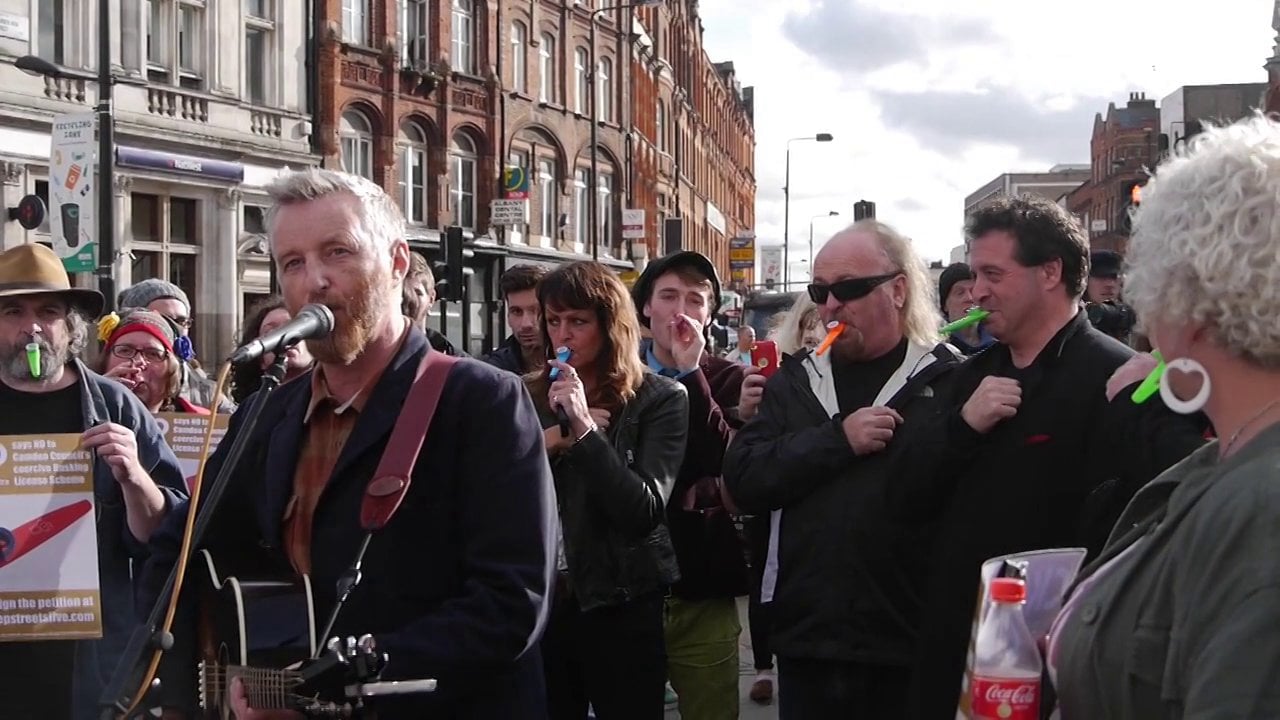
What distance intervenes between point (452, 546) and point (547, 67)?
112 feet

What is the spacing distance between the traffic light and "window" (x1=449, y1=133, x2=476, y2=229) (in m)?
13.4

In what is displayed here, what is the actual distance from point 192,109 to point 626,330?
2170cm

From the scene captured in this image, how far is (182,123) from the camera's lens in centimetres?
2358

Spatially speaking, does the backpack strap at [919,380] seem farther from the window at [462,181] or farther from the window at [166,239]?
the window at [462,181]

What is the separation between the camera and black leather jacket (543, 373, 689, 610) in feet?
13.2

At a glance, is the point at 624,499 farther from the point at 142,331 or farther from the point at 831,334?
the point at 142,331

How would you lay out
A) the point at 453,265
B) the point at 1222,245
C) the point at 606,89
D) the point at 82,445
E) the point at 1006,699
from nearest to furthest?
1. the point at 1222,245
2. the point at 1006,699
3. the point at 82,445
4. the point at 453,265
5. the point at 606,89

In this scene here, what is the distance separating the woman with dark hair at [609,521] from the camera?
404 cm

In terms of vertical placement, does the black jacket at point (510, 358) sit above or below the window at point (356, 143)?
below

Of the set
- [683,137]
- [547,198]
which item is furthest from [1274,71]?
[547,198]

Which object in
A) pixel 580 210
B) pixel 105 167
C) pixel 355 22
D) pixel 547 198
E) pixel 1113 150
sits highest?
pixel 1113 150

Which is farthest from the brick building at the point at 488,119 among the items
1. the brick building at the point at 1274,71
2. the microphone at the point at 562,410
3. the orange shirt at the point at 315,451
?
the brick building at the point at 1274,71

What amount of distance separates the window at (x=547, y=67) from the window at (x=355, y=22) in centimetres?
701

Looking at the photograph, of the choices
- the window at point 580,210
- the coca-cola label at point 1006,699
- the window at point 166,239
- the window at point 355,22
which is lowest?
the coca-cola label at point 1006,699
